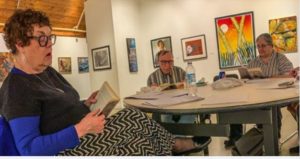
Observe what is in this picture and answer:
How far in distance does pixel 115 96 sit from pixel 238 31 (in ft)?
9.04

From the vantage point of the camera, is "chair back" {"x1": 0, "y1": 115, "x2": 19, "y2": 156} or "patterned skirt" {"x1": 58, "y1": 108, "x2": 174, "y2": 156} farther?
"patterned skirt" {"x1": 58, "y1": 108, "x2": 174, "y2": 156}

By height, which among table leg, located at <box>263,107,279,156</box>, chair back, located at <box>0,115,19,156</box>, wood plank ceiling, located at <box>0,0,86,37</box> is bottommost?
table leg, located at <box>263,107,279,156</box>

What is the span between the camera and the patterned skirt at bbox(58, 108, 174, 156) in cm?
99

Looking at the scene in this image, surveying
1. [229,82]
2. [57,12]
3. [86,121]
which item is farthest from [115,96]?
[57,12]

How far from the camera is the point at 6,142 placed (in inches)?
33.6

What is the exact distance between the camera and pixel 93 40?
406 centimetres

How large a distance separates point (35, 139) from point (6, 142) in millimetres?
90

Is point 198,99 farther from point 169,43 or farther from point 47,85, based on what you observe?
point 169,43

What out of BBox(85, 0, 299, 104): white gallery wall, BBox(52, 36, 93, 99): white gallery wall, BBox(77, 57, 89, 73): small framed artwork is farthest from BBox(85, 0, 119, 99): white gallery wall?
BBox(77, 57, 89, 73): small framed artwork

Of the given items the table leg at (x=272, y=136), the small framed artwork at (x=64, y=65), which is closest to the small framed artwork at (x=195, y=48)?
the small framed artwork at (x=64, y=65)

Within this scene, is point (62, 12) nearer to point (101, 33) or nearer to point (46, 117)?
point (101, 33)

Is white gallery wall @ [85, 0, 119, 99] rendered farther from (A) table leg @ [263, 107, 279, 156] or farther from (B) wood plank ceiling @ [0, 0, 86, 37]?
(A) table leg @ [263, 107, 279, 156]

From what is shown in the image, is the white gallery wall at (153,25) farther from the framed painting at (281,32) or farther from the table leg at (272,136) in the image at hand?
the table leg at (272,136)

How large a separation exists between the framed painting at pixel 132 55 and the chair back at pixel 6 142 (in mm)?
2753
